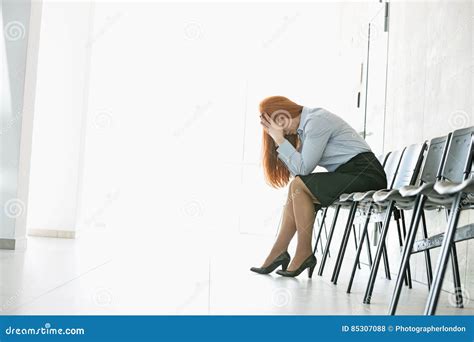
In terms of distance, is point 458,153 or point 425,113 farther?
point 425,113

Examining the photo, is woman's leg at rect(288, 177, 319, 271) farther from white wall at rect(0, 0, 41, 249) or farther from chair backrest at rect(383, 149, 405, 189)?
white wall at rect(0, 0, 41, 249)

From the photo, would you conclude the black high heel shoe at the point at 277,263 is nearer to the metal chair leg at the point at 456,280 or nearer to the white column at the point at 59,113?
the metal chair leg at the point at 456,280

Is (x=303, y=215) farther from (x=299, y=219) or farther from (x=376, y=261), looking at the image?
(x=376, y=261)

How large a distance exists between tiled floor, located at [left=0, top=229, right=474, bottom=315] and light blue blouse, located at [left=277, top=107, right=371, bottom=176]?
597 mm

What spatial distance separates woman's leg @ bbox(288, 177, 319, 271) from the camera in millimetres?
3131

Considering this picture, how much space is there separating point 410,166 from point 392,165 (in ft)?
1.37

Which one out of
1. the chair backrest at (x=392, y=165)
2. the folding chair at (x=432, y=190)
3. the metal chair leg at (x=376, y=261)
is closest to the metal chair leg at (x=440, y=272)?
the folding chair at (x=432, y=190)

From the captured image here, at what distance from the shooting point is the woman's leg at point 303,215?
3131 millimetres

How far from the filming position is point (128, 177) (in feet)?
24.3

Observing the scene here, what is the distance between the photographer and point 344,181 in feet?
10.4

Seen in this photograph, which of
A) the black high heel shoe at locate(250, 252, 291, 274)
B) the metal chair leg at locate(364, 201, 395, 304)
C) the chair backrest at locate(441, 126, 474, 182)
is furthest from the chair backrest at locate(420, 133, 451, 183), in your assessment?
the black high heel shoe at locate(250, 252, 291, 274)

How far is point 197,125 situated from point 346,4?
2.26 metres

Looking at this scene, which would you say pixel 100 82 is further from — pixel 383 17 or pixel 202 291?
pixel 202 291
